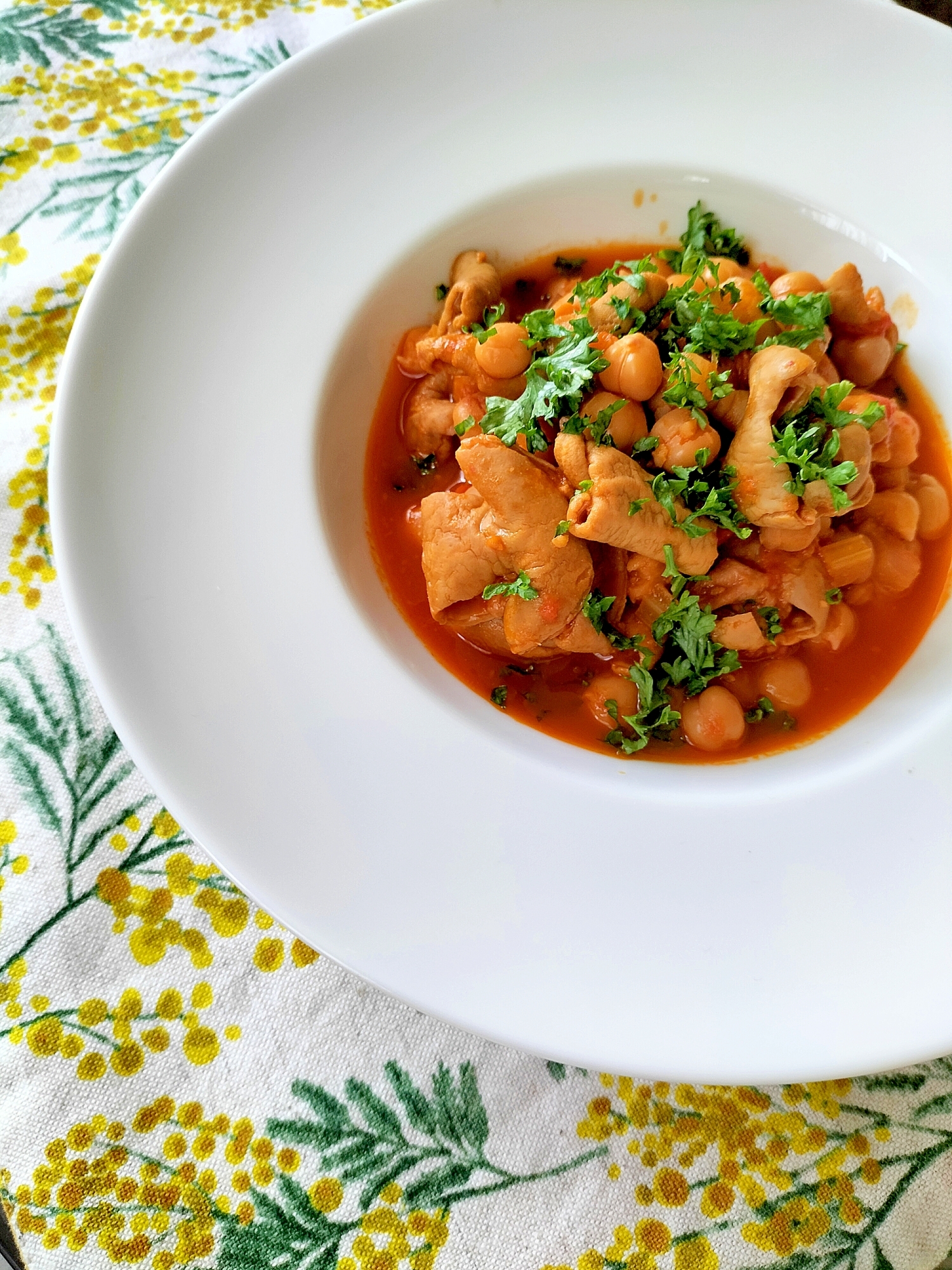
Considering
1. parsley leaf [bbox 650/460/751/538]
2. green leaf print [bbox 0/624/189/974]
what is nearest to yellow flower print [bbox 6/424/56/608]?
green leaf print [bbox 0/624/189/974]

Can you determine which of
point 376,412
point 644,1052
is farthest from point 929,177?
point 644,1052

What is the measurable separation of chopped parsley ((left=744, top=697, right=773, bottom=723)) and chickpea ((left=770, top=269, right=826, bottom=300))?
3.51ft

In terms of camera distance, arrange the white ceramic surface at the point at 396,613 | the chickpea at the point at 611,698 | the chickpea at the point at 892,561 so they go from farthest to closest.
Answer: the chickpea at the point at 892,561
the chickpea at the point at 611,698
the white ceramic surface at the point at 396,613

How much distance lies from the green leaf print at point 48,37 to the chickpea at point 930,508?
9.79 feet

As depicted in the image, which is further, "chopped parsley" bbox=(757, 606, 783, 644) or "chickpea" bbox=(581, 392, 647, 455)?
"chopped parsley" bbox=(757, 606, 783, 644)

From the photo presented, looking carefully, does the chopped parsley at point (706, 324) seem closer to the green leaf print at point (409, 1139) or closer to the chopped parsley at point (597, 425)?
the chopped parsley at point (597, 425)

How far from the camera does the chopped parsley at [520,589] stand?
213 centimetres

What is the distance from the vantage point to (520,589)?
6.99 feet

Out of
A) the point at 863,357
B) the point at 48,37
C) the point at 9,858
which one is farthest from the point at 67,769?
the point at 48,37

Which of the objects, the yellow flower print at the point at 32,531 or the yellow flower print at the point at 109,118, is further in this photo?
the yellow flower print at the point at 109,118

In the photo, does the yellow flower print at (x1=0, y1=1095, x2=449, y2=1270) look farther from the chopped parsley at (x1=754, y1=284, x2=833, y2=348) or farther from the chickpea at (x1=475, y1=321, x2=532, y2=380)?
the chopped parsley at (x1=754, y1=284, x2=833, y2=348)

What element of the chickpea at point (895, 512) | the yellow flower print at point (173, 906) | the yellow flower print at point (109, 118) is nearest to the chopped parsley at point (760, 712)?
the chickpea at point (895, 512)

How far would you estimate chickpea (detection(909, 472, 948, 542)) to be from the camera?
2525 millimetres

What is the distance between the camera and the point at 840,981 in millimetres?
1804
